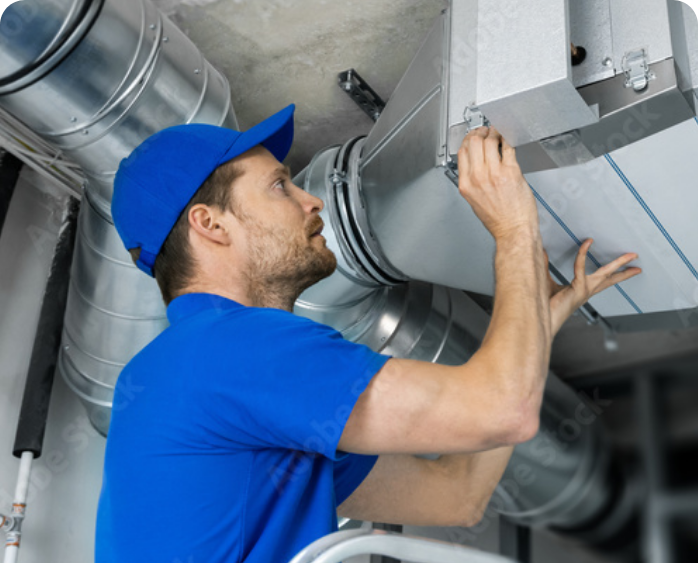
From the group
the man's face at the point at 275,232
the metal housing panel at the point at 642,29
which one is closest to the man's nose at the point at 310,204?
the man's face at the point at 275,232

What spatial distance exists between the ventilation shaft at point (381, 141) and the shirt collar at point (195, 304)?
0.13 metres

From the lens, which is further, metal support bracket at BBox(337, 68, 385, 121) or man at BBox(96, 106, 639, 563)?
metal support bracket at BBox(337, 68, 385, 121)

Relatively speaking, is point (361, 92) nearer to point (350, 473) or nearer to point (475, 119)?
point (475, 119)

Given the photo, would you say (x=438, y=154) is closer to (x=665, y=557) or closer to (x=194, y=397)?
(x=194, y=397)

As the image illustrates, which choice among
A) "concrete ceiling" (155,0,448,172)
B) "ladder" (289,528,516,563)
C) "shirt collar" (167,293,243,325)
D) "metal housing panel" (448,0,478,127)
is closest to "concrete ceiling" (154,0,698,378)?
"concrete ceiling" (155,0,448,172)

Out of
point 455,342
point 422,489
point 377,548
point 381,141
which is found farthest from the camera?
point 455,342

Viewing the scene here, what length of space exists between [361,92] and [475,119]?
2.36 feet

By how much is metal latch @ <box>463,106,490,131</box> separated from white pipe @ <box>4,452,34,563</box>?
3.84 ft

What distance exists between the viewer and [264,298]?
106cm

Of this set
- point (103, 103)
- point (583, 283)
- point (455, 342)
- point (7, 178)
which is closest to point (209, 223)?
point (103, 103)

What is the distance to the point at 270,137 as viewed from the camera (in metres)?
1.19

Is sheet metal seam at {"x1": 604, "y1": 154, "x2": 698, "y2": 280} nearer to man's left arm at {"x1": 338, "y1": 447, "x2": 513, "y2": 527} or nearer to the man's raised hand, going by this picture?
the man's raised hand

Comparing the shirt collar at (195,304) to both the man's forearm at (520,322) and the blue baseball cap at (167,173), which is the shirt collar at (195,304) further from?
the man's forearm at (520,322)

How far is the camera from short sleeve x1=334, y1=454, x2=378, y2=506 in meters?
1.07
